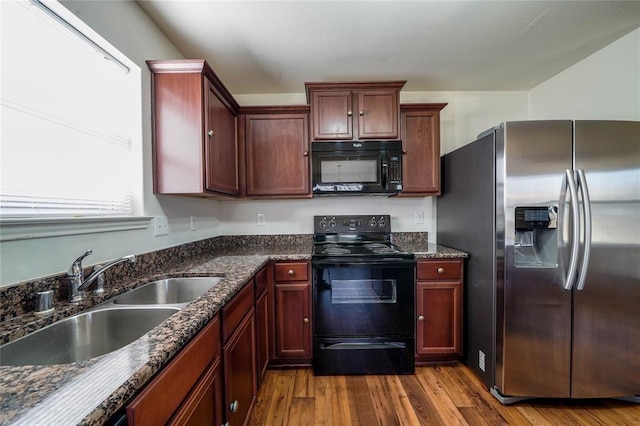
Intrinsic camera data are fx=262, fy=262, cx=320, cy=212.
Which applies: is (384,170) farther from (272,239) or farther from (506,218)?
(272,239)

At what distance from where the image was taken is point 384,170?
2.13 meters

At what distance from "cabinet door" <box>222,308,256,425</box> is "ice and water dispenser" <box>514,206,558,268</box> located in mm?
1650

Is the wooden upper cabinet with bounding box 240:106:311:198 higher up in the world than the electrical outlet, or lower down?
higher up

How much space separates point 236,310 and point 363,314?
1033 mm

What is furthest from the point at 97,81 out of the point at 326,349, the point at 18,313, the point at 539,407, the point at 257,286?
the point at 539,407

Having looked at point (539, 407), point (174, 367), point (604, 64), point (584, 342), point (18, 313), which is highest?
point (604, 64)

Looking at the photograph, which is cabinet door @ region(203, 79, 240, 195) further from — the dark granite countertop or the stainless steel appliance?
the dark granite countertop

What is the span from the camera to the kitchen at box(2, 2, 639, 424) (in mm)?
1114

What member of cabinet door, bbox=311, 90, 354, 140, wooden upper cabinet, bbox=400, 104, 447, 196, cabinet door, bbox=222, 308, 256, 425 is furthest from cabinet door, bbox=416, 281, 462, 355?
cabinet door, bbox=311, 90, 354, 140

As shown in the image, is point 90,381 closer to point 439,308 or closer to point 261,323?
point 261,323

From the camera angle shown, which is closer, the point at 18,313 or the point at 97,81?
the point at 18,313

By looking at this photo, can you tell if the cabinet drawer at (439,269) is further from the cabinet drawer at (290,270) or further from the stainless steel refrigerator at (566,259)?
the cabinet drawer at (290,270)

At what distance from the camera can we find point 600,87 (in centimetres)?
207

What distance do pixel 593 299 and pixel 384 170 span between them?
1.52 metres
